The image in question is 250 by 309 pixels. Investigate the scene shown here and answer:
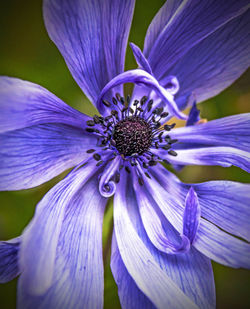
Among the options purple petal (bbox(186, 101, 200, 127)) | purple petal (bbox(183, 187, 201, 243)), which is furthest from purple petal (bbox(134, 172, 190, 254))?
purple petal (bbox(186, 101, 200, 127))

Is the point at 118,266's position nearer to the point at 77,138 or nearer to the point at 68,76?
the point at 77,138

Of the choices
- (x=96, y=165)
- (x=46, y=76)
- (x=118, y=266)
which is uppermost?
(x=46, y=76)

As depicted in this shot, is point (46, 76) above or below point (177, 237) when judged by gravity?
above

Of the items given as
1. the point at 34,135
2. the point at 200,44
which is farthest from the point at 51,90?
the point at 200,44

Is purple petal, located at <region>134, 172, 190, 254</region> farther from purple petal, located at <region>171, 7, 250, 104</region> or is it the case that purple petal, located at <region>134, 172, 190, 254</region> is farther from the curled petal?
purple petal, located at <region>171, 7, 250, 104</region>

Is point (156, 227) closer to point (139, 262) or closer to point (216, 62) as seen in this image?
point (139, 262)

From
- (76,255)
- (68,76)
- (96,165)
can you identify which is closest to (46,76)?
(68,76)

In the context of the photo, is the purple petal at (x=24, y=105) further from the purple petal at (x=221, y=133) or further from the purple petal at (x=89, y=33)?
the purple petal at (x=221, y=133)
